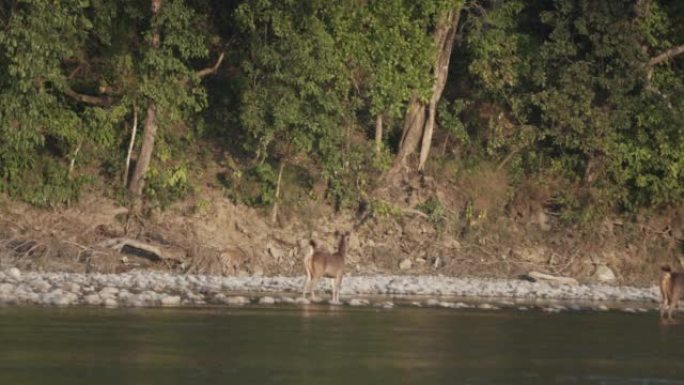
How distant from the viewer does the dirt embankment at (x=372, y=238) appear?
95.4ft

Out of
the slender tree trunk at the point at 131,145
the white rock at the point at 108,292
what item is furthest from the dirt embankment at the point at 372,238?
the white rock at the point at 108,292

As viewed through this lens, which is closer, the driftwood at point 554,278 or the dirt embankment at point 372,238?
the dirt embankment at point 372,238

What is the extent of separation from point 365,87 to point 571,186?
627 cm

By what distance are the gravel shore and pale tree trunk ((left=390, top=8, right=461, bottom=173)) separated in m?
5.28

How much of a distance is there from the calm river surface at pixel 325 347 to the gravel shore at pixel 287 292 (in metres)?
1.44

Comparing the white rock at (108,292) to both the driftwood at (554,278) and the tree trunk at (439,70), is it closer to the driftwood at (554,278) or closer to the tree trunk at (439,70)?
the driftwood at (554,278)

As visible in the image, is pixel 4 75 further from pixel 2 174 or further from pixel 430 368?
pixel 430 368

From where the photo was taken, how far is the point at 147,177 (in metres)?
31.2

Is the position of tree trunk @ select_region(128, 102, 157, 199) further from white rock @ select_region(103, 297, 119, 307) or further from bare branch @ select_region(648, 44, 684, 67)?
bare branch @ select_region(648, 44, 684, 67)

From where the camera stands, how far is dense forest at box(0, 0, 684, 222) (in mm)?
30062

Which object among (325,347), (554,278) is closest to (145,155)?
(554,278)

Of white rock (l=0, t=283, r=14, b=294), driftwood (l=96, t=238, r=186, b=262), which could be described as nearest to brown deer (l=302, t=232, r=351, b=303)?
white rock (l=0, t=283, r=14, b=294)

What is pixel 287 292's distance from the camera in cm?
2511

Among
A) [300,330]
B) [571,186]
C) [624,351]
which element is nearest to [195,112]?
[571,186]
